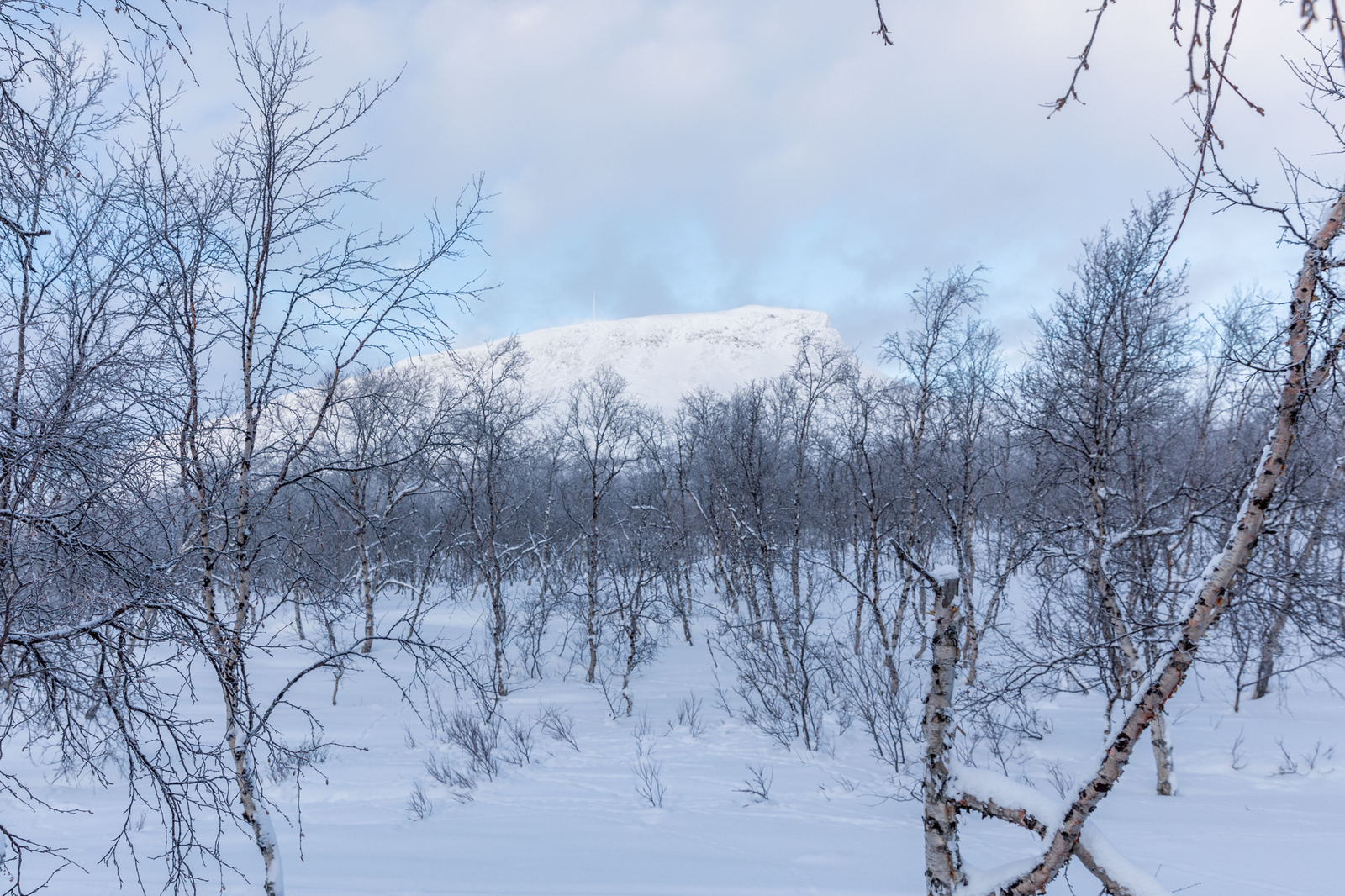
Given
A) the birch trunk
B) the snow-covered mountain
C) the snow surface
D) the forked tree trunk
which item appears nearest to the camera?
the forked tree trunk

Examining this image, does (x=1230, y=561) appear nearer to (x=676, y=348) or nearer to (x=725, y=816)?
(x=725, y=816)

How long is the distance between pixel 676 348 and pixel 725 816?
163 m

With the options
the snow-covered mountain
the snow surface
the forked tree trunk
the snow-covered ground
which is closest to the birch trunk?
the snow surface

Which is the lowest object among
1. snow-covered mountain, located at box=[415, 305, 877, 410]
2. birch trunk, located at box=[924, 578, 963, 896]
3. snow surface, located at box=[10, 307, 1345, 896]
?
snow surface, located at box=[10, 307, 1345, 896]

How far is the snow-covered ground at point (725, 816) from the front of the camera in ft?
23.5

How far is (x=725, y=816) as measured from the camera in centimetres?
977

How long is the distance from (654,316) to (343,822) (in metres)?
183

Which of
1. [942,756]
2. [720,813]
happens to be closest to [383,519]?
[720,813]

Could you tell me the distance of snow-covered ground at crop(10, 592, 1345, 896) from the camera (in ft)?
23.5

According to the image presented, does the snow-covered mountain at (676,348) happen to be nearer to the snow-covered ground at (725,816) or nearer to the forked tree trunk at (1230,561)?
the snow-covered ground at (725,816)

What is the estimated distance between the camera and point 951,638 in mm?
3430

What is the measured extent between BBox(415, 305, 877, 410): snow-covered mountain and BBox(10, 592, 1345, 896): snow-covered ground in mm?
118084

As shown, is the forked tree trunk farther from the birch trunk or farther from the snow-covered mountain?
the snow-covered mountain

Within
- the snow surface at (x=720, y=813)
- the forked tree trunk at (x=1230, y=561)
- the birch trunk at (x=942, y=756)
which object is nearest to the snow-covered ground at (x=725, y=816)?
the snow surface at (x=720, y=813)
